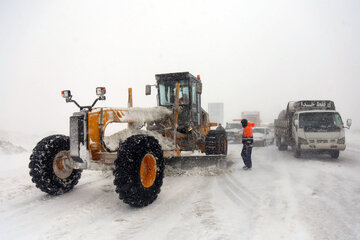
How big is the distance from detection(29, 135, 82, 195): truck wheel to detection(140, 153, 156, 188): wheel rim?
1.50m

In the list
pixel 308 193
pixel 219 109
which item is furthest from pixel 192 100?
pixel 219 109

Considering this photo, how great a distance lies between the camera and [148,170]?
5.24 metres

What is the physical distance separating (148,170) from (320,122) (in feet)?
28.1

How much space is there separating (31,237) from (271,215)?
3.39 m

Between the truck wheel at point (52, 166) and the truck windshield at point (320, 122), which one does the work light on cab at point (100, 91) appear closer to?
the truck wheel at point (52, 166)

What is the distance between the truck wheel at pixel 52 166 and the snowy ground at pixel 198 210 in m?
0.23

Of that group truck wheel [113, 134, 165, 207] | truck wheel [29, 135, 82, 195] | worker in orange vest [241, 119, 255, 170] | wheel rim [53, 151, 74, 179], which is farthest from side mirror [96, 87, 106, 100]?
worker in orange vest [241, 119, 255, 170]

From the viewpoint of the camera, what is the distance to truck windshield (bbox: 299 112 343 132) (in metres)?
10.8

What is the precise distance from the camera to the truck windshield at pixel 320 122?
10.8 m

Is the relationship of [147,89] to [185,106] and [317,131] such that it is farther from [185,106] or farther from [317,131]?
[317,131]

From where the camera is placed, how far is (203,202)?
5074mm

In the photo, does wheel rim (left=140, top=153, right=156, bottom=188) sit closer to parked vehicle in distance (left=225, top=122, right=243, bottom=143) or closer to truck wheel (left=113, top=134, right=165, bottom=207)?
truck wheel (left=113, top=134, right=165, bottom=207)

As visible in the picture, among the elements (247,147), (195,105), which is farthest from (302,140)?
(195,105)

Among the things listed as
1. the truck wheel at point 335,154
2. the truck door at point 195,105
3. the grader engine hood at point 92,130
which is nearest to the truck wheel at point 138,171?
the grader engine hood at point 92,130
